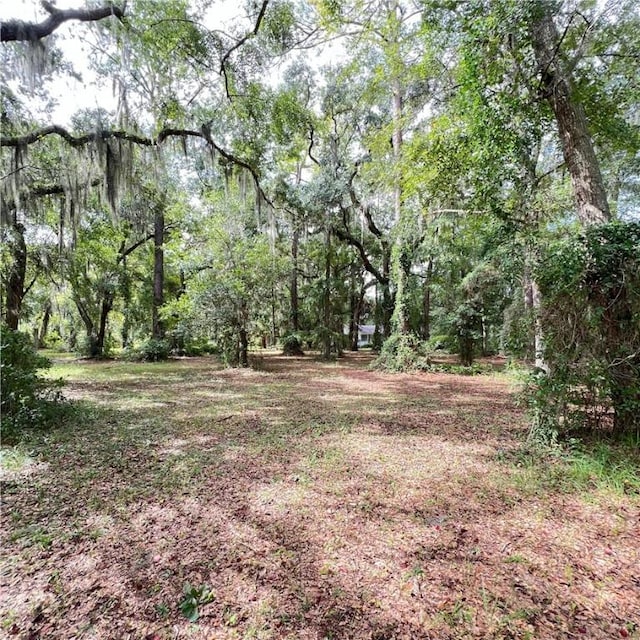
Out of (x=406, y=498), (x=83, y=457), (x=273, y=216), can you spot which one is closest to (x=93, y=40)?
(x=273, y=216)

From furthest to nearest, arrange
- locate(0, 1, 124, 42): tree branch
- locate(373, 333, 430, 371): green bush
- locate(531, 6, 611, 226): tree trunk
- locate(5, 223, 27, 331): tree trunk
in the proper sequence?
1. locate(373, 333, 430, 371): green bush
2. locate(5, 223, 27, 331): tree trunk
3. locate(0, 1, 124, 42): tree branch
4. locate(531, 6, 611, 226): tree trunk

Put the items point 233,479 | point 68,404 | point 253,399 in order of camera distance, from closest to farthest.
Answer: point 233,479
point 68,404
point 253,399

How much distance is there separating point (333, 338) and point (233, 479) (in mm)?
10046

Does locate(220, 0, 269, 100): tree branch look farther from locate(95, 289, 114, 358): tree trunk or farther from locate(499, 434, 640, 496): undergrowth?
locate(95, 289, 114, 358): tree trunk

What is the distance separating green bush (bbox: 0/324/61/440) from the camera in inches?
143

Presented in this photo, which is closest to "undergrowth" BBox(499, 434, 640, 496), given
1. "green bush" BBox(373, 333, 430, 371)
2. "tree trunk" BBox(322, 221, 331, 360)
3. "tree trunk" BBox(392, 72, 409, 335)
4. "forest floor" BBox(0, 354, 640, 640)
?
"forest floor" BBox(0, 354, 640, 640)

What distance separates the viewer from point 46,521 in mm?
2158

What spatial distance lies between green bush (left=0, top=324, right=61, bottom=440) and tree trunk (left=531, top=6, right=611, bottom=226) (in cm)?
655

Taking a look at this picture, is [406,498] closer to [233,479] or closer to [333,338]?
[233,479]

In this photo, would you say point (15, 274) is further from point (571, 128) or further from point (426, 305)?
point (426, 305)

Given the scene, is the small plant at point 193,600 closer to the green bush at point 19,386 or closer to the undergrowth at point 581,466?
the undergrowth at point 581,466

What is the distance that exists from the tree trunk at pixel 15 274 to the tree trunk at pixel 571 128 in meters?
9.88

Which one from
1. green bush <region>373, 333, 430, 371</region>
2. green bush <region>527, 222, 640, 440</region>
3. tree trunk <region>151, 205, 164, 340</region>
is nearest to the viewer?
green bush <region>527, 222, 640, 440</region>

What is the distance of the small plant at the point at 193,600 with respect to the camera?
4.86 ft
